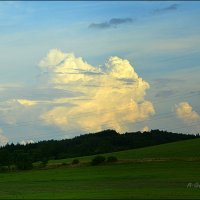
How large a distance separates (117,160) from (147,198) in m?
83.4

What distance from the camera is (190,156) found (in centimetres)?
11606

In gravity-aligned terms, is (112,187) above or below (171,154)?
below

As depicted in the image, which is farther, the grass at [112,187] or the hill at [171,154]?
the hill at [171,154]

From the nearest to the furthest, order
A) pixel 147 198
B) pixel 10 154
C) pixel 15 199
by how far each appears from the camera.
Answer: pixel 147 198, pixel 15 199, pixel 10 154

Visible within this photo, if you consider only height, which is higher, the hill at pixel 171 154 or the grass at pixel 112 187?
the hill at pixel 171 154

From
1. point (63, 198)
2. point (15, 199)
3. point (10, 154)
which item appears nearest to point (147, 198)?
point (63, 198)

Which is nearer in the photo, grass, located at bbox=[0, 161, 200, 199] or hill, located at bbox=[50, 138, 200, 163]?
grass, located at bbox=[0, 161, 200, 199]

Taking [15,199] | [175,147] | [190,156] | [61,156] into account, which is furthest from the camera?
[61,156]

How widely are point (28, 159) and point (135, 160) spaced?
39.2 m

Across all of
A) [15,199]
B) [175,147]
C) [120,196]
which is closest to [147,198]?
[120,196]

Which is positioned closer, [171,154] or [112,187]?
[112,187]

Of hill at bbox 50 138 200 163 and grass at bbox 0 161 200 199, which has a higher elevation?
hill at bbox 50 138 200 163

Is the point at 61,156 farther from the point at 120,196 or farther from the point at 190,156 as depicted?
the point at 120,196

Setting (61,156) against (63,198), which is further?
(61,156)
